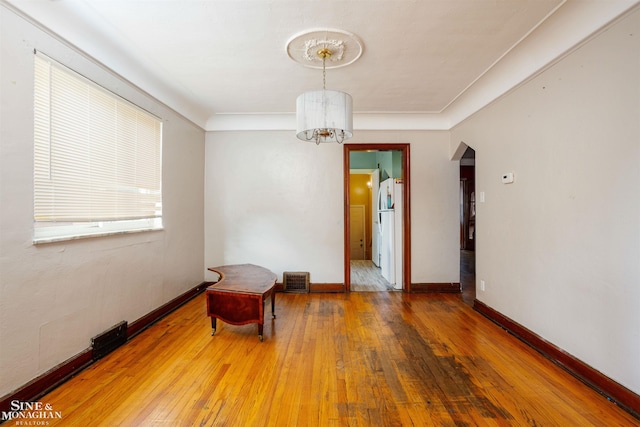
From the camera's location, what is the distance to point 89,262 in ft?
7.46

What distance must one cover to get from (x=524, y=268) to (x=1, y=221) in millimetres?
4047

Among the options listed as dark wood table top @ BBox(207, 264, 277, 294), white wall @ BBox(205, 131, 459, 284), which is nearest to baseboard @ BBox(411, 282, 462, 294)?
white wall @ BBox(205, 131, 459, 284)

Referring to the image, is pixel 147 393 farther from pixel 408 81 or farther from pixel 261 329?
pixel 408 81

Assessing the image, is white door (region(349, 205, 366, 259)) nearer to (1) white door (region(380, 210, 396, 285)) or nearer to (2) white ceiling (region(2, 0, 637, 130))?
(1) white door (region(380, 210, 396, 285))

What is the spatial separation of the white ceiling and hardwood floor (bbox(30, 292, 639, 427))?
251cm

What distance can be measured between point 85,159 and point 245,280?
1.74m

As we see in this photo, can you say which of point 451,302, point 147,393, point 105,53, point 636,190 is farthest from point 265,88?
point 451,302

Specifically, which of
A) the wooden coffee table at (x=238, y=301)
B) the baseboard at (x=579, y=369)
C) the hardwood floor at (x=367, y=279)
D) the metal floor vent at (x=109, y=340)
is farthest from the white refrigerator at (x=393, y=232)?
the metal floor vent at (x=109, y=340)

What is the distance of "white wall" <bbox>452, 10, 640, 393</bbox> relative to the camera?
1776mm

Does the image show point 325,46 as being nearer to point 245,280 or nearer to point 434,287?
point 245,280

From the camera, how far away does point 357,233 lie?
25.2 feet

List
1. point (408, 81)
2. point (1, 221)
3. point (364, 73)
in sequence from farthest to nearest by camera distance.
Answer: point (408, 81), point (364, 73), point (1, 221)

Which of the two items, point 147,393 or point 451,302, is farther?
point 451,302

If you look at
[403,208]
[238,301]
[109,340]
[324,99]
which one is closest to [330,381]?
[238,301]
